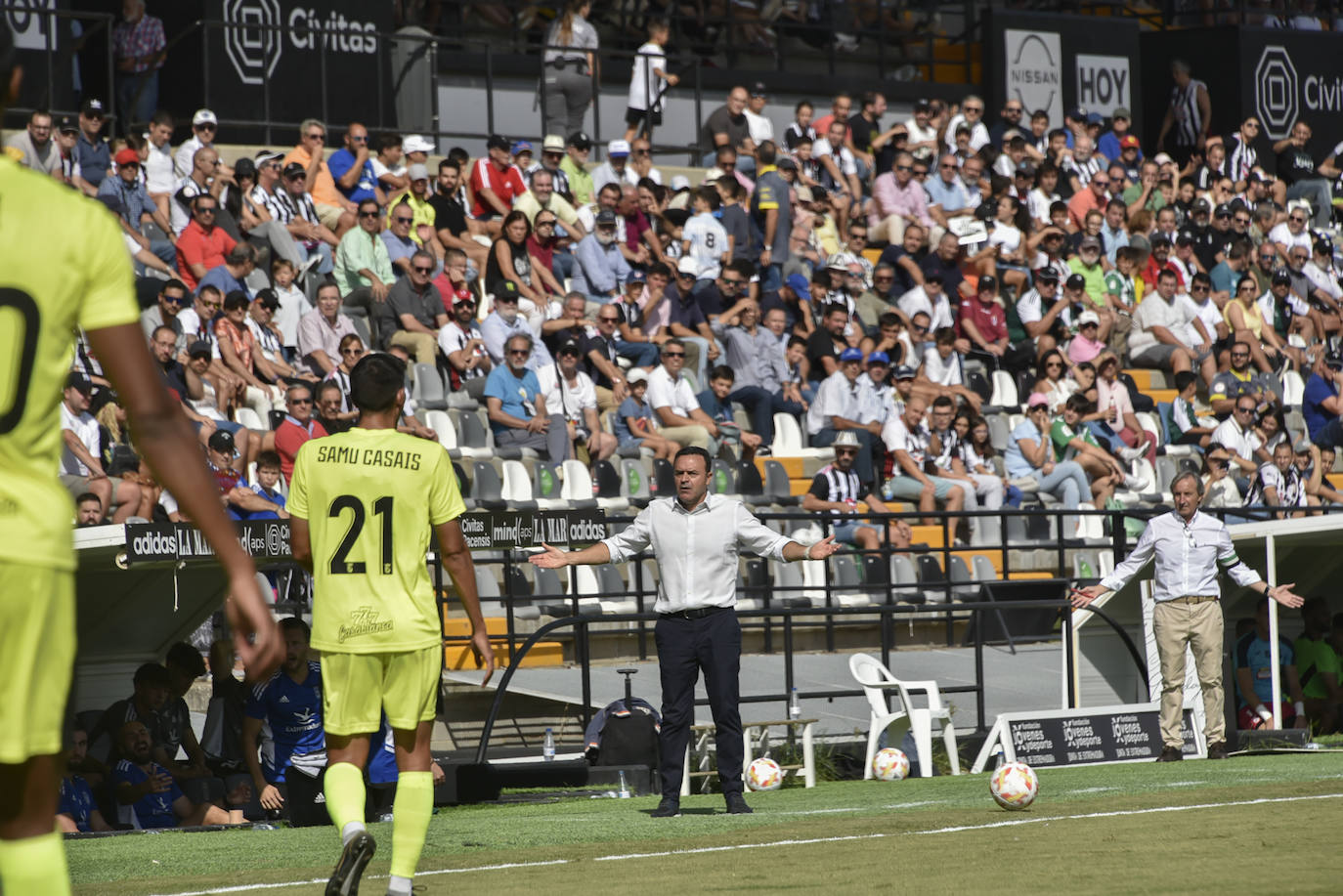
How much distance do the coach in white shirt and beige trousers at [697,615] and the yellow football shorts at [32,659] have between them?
258 inches

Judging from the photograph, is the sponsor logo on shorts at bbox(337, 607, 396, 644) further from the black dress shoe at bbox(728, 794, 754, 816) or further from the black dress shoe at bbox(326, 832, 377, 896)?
the black dress shoe at bbox(728, 794, 754, 816)

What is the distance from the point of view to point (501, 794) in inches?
474

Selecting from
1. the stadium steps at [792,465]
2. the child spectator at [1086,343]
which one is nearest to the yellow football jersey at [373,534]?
the stadium steps at [792,465]

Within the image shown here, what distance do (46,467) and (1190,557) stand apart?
11.3 metres

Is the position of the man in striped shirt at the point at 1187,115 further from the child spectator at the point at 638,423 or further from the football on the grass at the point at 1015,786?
the football on the grass at the point at 1015,786

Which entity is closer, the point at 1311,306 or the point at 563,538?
the point at 563,538

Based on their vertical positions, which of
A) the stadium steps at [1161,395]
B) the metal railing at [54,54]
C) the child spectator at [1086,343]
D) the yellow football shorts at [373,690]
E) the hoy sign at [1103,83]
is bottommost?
the yellow football shorts at [373,690]

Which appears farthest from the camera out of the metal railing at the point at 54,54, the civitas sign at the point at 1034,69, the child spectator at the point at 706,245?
the civitas sign at the point at 1034,69

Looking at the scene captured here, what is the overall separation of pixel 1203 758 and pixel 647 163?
1052 cm

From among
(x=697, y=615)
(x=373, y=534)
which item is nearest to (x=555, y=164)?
(x=697, y=615)

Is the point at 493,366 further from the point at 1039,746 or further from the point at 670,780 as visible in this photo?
the point at 670,780

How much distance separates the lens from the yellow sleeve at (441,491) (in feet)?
22.2

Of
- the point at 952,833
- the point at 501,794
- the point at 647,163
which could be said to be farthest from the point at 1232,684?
the point at 647,163

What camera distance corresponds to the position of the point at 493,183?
20047 millimetres
